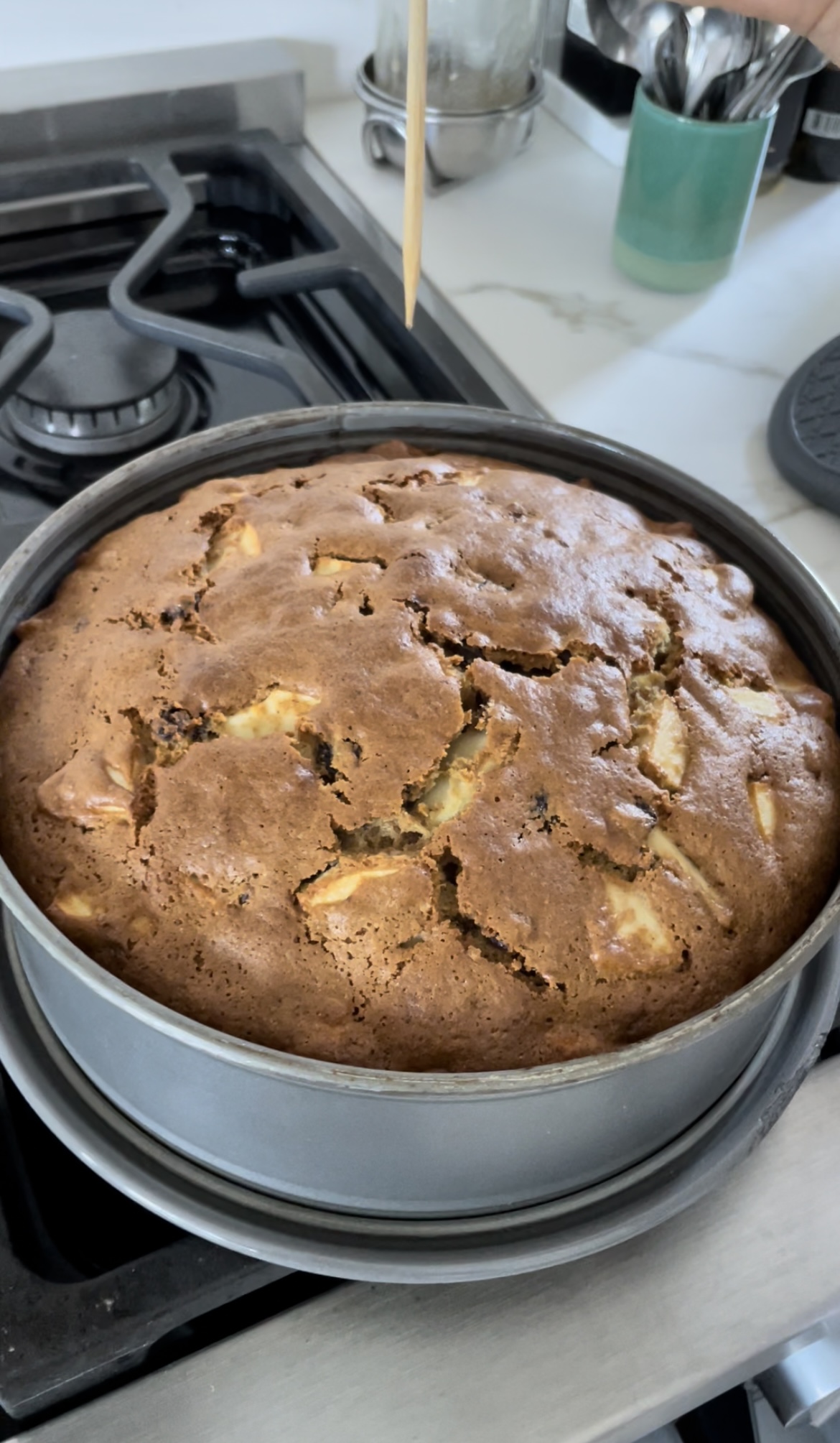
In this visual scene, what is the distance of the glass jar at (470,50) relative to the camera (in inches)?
47.8

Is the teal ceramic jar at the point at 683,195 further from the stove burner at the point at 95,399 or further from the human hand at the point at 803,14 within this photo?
the stove burner at the point at 95,399

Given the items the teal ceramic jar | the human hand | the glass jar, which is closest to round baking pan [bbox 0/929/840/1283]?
the human hand

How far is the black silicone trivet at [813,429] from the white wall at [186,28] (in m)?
0.74

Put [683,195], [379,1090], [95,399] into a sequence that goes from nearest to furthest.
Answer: [379,1090], [95,399], [683,195]

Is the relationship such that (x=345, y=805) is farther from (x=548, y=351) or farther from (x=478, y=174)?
(x=478, y=174)

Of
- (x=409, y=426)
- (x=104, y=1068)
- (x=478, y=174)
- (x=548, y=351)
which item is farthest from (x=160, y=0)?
(x=104, y=1068)

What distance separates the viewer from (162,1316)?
0.57 meters

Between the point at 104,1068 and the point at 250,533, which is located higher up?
the point at 250,533

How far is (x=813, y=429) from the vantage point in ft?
3.41

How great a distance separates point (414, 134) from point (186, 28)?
0.89m

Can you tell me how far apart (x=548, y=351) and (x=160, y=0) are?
0.63 meters

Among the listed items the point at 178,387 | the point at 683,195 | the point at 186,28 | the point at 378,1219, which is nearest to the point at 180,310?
the point at 178,387

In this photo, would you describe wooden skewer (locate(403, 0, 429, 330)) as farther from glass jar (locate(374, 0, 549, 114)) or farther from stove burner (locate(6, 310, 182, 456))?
glass jar (locate(374, 0, 549, 114))

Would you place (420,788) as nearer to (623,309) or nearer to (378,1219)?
(378,1219)
